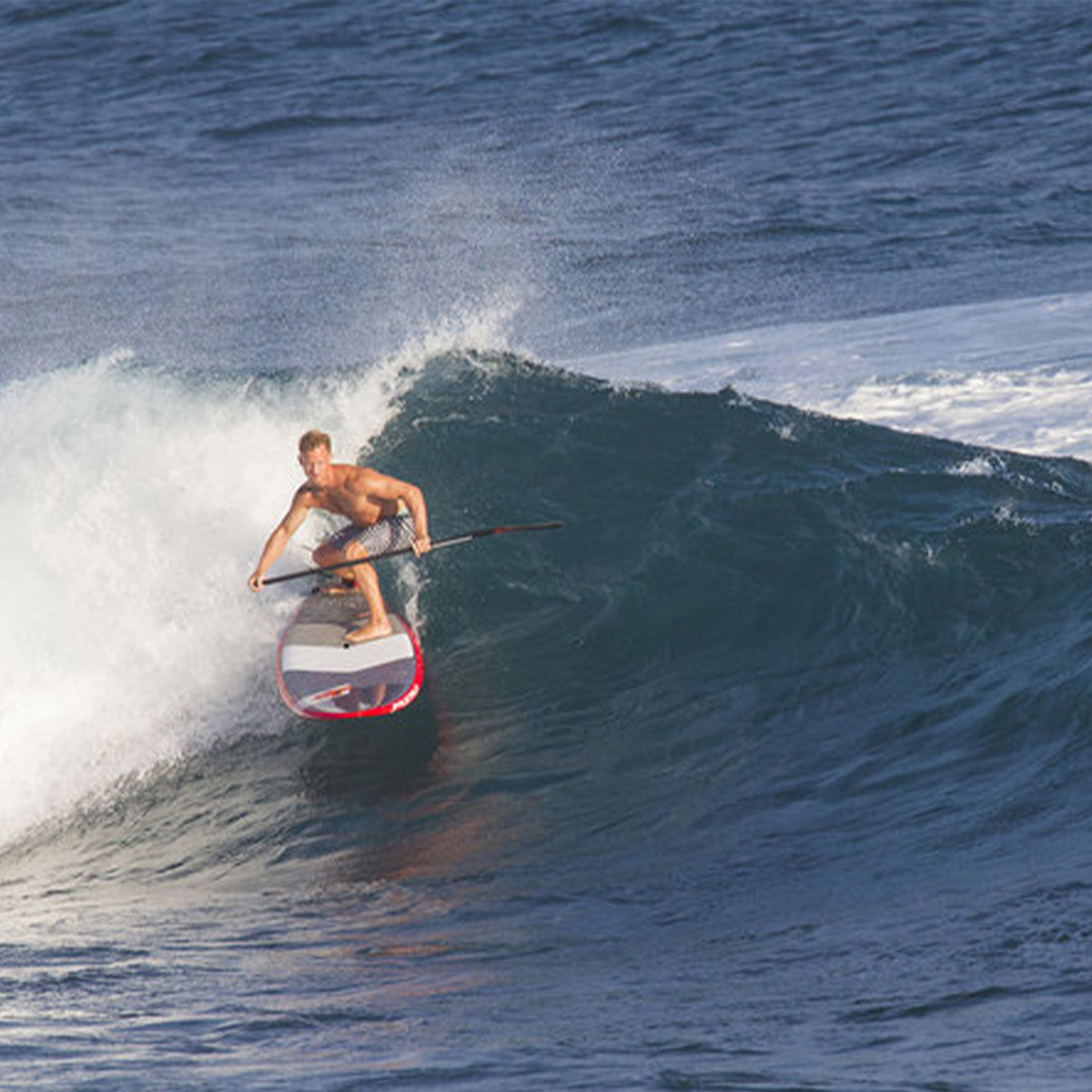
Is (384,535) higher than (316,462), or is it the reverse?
(316,462)

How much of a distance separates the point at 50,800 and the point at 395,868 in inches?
116

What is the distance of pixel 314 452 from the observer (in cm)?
1068

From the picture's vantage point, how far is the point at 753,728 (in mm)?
10125

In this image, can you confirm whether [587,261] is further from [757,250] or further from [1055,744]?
[1055,744]

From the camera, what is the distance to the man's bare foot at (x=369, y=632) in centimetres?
1089

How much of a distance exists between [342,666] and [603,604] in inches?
95.2

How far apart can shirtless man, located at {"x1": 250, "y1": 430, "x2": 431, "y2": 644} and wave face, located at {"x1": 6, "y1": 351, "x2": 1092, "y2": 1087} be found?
3.16 ft

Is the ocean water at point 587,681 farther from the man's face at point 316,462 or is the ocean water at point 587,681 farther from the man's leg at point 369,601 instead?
the man's face at point 316,462

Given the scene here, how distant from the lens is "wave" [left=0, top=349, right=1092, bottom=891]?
30.7ft

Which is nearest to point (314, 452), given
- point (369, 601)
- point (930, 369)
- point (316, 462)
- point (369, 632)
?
point (316, 462)

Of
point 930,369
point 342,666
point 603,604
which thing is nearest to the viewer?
point 342,666

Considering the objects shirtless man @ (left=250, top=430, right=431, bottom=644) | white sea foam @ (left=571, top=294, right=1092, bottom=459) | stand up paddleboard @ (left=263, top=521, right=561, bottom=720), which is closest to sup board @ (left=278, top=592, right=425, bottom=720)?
stand up paddleboard @ (left=263, top=521, right=561, bottom=720)

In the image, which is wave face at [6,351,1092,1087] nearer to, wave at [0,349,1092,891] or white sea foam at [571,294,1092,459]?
wave at [0,349,1092,891]

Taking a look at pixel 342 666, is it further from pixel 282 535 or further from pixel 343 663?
pixel 282 535
